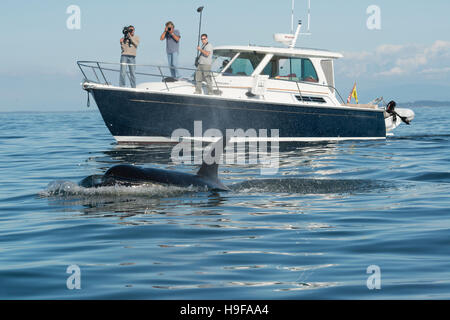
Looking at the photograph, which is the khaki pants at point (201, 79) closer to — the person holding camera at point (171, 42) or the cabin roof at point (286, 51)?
the person holding camera at point (171, 42)

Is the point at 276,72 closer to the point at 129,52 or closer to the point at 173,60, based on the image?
the point at 173,60

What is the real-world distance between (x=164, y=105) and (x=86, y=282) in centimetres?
1510

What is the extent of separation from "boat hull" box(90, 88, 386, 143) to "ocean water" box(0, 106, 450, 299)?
6.69m

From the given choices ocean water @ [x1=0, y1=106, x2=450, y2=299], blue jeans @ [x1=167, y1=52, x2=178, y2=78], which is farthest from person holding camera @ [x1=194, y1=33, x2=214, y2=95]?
ocean water @ [x1=0, y1=106, x2=450, y2=299]

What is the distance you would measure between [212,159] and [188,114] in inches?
392

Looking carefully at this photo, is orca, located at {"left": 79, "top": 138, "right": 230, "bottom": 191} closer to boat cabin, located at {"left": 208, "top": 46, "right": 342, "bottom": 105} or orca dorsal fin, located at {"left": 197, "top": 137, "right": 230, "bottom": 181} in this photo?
orca dorsal fin, located at {"left": 197, "top": 137, "right": 230, "bottom": 181}

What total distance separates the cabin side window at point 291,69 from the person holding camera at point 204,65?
2248 mm

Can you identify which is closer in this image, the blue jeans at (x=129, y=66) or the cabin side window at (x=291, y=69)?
the blue jeans at (x=129, y=66)

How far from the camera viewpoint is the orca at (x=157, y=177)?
33.2ft

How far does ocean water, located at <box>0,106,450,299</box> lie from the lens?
5.52 m

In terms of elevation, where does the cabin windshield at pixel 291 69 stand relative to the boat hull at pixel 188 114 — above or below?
above

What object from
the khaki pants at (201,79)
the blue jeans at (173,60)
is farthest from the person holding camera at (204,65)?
the blue jeans at (173,60)
